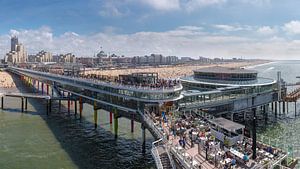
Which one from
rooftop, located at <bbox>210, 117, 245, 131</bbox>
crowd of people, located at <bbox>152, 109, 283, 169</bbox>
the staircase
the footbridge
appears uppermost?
the footbridge

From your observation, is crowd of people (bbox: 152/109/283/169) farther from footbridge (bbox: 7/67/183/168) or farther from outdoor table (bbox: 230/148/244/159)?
footbridge (bbox: 7/67/183/168)

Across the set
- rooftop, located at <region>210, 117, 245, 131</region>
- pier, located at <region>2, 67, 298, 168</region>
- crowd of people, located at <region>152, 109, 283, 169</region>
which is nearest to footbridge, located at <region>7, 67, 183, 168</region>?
pier, located at <region>2, 67, 298, 168</region>

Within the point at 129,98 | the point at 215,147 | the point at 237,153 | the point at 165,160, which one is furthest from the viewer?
the point at 129,98

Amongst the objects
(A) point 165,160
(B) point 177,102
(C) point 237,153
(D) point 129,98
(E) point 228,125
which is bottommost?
(A) point 165,160

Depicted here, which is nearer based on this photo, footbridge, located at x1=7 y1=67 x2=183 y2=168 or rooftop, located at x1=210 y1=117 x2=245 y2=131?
rooftop, located at x1=210 y1=117 x2=245 y2=131

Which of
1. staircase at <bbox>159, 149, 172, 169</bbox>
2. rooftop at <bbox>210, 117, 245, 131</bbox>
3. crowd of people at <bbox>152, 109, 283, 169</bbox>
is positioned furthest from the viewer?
rooftop at <bbox>210, 117, 245, 131</bbox>

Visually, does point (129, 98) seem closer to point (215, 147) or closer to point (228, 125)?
point (228, 125)

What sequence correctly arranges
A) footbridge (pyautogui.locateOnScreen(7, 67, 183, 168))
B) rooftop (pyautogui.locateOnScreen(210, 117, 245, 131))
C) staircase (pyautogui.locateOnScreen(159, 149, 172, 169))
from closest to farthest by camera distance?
staircase (pyautogui.locateOnScreen(159, 149, 172, 169))
rooftop (pyautogui.locateOnScreen(210, 117, 245, 131))
footbridge (pyautogui.locateOnScreen(7, 67, 183, 168))

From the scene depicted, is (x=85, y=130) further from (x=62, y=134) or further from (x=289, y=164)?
(x=289, y=164)

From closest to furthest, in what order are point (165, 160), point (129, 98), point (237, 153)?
1. point (237, 153)
2. point (165, 160)
3. point (129, 98)

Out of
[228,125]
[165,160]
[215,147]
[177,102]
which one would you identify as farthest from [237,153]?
[177,102]

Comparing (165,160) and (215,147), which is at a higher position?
(215,147)

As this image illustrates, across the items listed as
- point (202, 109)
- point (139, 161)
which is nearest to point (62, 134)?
point (139, 161)
